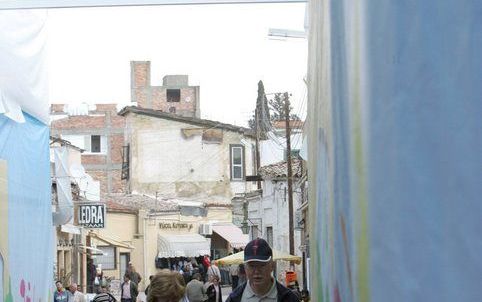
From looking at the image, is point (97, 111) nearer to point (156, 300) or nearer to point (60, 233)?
point (60, 233)

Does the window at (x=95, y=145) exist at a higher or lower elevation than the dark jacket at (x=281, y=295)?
higher

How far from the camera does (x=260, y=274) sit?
5.21 metres

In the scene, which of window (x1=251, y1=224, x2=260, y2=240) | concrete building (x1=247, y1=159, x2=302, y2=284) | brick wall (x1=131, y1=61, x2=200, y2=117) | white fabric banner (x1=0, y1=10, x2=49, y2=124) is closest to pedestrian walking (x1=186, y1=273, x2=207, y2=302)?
white fabric banner (x1=0, y1=10, x2=49, y2=124)

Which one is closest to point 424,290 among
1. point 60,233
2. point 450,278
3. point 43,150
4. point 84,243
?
point 450,278

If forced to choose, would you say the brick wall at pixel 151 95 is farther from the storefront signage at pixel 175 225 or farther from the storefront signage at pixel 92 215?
the storefront signage at pixel 92 215

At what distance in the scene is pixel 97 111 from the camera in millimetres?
63312

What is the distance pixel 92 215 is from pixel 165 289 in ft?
96.3

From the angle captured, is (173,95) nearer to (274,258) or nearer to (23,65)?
(274,258)

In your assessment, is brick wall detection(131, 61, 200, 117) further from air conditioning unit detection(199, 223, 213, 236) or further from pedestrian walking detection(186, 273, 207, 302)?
pedestrian walking detection(186, 273, 207, 302)

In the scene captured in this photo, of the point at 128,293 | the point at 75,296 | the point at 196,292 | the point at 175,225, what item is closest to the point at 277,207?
the point at 175,225

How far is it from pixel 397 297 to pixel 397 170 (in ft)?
0.95

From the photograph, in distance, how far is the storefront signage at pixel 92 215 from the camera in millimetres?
33250

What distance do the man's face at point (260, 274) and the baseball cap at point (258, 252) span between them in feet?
0.09

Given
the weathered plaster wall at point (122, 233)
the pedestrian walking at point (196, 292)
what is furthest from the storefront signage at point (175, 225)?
Result: the pedestrian walking at point (196, 292)
